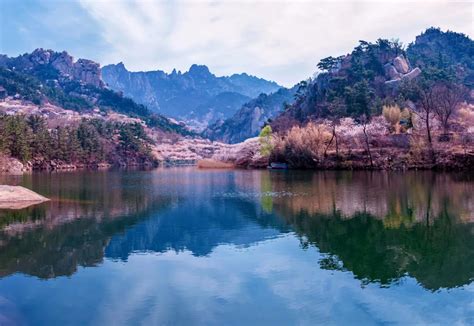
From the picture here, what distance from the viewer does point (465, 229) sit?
2447 centimetres

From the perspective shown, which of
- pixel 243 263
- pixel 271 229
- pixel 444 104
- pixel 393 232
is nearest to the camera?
pixel 243 263

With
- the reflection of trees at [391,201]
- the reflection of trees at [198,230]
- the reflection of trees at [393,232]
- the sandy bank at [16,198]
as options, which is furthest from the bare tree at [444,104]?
the sandy bank at [16,198]

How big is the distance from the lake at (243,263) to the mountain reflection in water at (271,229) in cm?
10

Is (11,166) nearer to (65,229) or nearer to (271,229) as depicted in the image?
(65,229)

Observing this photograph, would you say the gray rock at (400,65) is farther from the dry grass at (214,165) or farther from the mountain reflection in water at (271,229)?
the mountain reflection in water at (271,229)

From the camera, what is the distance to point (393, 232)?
24625 mm

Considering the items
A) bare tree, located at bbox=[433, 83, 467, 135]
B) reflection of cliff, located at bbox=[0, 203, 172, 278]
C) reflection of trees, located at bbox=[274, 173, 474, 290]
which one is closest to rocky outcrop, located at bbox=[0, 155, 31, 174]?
reflection of cliff, located at bbox=[0, 203, 172, 278]

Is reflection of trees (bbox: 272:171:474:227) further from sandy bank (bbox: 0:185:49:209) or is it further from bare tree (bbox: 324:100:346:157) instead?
bare tree (bbox: 324:100:346:157)

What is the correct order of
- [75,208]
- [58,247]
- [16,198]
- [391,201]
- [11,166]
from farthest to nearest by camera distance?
[11,166], [16,198], [75,208], [391,201], [58,247]

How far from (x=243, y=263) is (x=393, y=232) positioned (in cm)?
999

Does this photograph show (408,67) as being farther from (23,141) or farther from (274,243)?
(274,243)

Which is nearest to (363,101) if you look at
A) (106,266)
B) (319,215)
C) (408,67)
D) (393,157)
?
(393,157)

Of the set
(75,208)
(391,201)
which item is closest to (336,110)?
(391,201)

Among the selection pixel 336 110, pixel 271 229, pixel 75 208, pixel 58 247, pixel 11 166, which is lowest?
pixel 58 247
